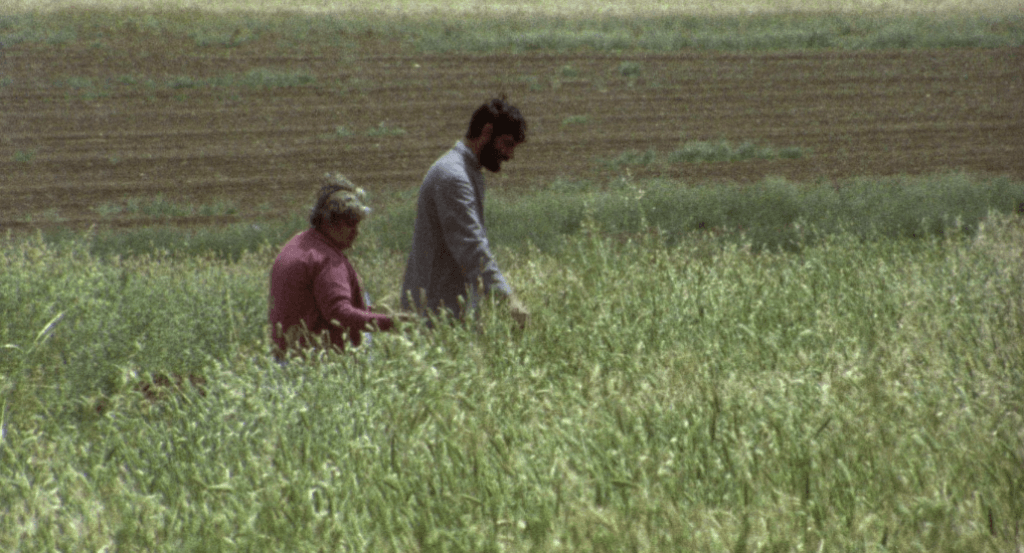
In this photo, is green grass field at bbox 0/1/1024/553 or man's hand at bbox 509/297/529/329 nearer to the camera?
green grass field at bbox 0/1/1024/553

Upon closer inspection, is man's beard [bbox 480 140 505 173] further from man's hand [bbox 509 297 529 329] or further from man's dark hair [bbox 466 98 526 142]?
man's hand [bbox 509 297 529 329]

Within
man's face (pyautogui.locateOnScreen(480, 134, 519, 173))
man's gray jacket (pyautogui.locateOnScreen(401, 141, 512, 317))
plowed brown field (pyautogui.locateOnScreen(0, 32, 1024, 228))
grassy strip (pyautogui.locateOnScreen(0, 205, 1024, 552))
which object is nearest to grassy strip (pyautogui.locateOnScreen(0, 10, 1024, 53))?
plowed brown field (pyautogui.locateOnScreen(0, 32, 1024, 228))

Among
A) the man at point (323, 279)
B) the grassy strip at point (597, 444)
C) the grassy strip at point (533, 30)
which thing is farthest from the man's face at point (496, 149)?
the grassy strip at point (533, 30)

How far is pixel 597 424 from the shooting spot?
→ 2.64 meters

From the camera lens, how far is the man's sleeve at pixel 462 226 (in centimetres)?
461

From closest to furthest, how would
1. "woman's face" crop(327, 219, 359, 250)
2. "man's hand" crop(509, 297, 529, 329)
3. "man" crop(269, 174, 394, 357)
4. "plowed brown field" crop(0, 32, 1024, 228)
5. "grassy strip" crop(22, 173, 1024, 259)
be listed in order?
"man's hand" crop(509, 297, 529, 329) → "man" crop(269, 174, 394, 357) → "woman's face" crop(327, 219, 359, 250) → "grassy strip" crop(22, 173, 1024, 259) → "plowed brown field" crop(0, 32, 1024, 228)

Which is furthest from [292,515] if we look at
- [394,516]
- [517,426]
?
[517,426]

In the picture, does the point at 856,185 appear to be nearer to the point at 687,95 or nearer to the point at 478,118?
the point at 478,118

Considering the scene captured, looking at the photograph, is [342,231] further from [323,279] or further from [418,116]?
[418,116]

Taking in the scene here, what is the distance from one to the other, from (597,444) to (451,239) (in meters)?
2.46

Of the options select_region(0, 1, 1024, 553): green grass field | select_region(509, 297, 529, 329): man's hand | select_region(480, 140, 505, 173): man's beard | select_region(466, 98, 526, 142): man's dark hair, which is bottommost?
select_region(509, 297, 529, 329): man's hand

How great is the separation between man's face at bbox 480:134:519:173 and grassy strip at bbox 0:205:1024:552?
977 mm

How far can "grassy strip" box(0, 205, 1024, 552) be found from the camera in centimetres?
194

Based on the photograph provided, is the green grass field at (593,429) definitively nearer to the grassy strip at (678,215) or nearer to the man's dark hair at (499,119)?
the man's dark hair at (499,119)
